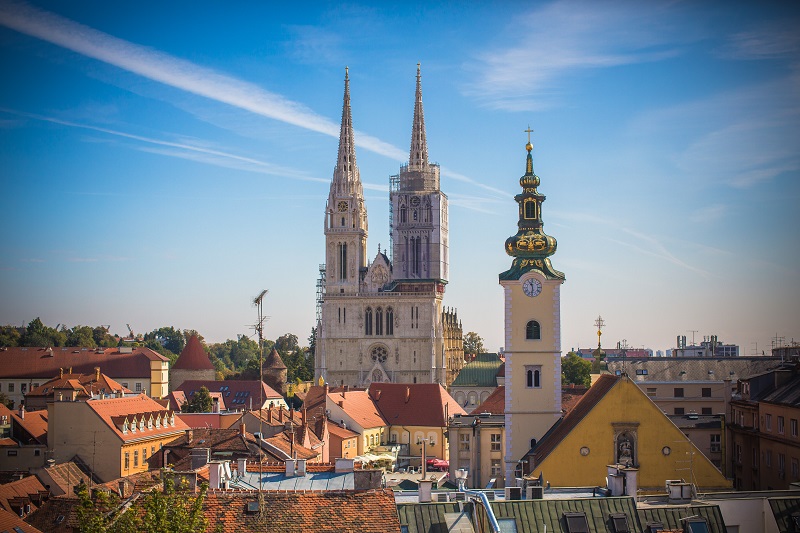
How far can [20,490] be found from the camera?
40188 millimetres

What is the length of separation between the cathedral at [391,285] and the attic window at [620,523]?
95.6 m

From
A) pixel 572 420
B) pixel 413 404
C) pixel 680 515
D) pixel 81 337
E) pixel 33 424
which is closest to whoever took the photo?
pixel 680 515

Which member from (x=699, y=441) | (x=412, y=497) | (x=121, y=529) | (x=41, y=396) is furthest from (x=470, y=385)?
(x=121, y=529)

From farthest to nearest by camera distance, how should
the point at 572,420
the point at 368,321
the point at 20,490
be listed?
1. the point at 368,321
2. the point at 572,420
3. the point at 20,490

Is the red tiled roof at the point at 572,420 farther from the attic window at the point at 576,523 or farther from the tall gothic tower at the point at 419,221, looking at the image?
the tall gothic tower at the point at 419,221

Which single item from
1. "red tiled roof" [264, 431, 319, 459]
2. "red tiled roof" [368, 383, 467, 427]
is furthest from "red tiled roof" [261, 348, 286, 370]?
"red tiled roof" [264, 431, 319, 459]

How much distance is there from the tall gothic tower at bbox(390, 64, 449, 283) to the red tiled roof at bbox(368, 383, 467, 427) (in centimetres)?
4570

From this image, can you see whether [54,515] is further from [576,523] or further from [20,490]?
[576,523]

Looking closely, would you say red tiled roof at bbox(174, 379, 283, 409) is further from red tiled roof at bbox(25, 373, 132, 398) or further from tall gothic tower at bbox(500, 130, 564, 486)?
tall gothic tower at bbox(500, 130, 564, 486)

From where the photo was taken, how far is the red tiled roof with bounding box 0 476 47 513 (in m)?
36.9

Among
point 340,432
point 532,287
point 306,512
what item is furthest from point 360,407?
point 306,512

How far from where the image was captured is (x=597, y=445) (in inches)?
1490

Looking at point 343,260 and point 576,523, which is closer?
point 576,523

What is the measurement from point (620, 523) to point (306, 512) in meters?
7.11
